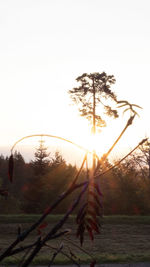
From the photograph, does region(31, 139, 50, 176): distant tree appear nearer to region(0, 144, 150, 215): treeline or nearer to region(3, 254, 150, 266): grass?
region(0, 144, 150, 215): treeline

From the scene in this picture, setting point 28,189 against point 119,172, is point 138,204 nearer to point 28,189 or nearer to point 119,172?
point 119,172

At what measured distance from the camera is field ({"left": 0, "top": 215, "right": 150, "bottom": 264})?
293 inches

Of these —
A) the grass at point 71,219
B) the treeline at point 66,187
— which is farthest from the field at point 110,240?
the treeline at point 66,187

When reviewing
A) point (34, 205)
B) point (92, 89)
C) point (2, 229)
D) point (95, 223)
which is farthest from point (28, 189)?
point (95, 223)

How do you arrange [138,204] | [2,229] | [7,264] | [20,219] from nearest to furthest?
[7,264], [2,229], [20,219], [138,204]

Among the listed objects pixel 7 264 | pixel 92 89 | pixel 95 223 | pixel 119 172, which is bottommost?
pixel 7 264

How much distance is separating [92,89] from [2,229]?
14.7m

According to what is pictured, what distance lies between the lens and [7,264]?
6672mm

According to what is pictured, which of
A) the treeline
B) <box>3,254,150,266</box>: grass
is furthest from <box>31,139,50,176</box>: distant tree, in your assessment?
<box>3,254,150,266</box>: grass

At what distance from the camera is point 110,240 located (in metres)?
10.5

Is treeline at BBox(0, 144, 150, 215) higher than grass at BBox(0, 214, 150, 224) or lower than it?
higher

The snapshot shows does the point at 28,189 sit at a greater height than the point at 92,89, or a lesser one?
lesser

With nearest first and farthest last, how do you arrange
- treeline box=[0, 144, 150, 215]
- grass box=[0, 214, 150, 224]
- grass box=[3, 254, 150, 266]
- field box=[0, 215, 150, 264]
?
grass box=[3, 254, 150, 266] → field box=[0, 215, 150, 264] → grass box=[0, 214, 150, 224] → treeline box=[0, 144, 150, 215]

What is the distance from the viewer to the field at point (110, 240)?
743cm
